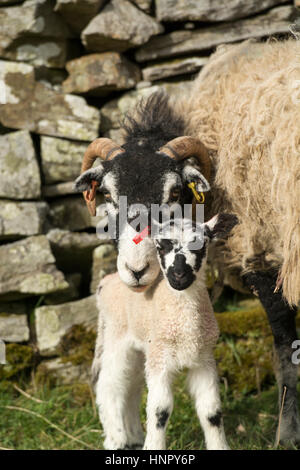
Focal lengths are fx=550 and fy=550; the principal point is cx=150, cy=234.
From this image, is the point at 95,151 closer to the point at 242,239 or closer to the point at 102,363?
the point at 242,239

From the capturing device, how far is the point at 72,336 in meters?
4.72

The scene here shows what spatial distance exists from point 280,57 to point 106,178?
146 cm

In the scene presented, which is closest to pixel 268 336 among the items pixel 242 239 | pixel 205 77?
pixel 242 239

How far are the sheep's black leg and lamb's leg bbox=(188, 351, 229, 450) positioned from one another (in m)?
0.75

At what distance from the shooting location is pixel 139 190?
3.04m

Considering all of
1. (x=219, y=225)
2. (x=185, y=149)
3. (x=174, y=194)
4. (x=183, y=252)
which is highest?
(x=185, y=149)

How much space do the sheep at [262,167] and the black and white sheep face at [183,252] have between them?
515mm

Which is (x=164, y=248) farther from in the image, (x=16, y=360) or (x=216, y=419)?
(x=16, y=360)

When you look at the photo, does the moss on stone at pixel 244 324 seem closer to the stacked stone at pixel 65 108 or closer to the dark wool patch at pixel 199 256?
the stacked stone at pixel 65 108

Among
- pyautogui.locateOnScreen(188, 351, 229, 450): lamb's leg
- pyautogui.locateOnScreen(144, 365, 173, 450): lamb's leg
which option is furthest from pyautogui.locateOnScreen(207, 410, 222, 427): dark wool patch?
pyautogui.locateOnScreen(144, 365, 173, 450): lamb's leg

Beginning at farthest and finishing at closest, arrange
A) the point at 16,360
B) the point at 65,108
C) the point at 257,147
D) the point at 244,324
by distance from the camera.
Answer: the point at 65,108 < the point at 244,324 < the point at 16,360 < the point at 257,147

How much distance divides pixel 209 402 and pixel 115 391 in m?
0.60

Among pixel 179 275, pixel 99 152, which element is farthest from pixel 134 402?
pixel 99 152

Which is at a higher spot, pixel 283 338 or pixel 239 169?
pixel 239 169
